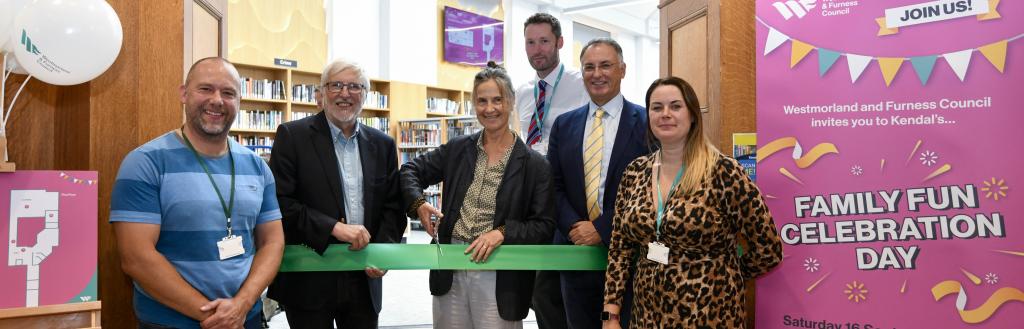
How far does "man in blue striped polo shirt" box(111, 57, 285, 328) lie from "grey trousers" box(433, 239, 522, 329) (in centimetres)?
70

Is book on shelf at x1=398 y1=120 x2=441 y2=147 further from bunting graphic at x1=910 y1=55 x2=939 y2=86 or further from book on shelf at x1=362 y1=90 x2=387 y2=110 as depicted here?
bunting graphic at x1=910 y1=55 x2=939 y2=86

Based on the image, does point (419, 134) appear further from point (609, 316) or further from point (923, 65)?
point (923, 65)

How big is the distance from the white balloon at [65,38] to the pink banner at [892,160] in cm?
→ 261

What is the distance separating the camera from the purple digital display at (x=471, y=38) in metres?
13.2

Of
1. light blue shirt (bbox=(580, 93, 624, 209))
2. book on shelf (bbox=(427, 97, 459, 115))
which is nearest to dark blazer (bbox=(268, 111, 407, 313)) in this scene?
light blue shirt (bbox=(580, 93, 624, 209))

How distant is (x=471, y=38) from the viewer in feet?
44.8

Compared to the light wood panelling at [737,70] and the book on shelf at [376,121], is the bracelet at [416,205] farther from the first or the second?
the book on shelf at [376,121]

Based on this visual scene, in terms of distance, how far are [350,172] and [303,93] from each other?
8.91 meters

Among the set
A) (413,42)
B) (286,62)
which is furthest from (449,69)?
(286,62)

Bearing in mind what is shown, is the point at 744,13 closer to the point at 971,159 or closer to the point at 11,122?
→ the point at 971,159

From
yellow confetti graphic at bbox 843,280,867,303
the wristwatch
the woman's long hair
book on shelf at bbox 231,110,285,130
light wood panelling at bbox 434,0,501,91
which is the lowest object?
the wristwatch

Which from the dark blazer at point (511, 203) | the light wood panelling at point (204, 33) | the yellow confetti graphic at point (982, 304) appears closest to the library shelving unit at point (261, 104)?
the light wood panelling at point (204, 33)

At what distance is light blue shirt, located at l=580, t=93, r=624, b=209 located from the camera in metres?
2.79

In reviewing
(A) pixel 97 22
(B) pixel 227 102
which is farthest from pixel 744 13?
(A) pixel 97 22
